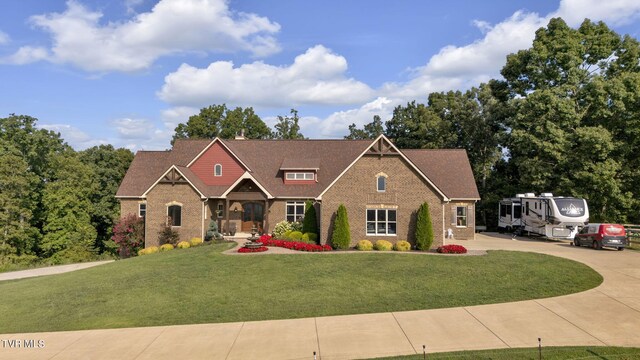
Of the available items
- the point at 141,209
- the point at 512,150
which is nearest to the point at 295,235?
the point at 141,209

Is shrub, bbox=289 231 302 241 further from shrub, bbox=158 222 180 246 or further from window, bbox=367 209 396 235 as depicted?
shrub, bbox=158 222 180 246

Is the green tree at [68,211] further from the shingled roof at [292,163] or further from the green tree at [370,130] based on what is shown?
the green tree at [370,130]

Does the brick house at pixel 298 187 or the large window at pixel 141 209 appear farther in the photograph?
the large window at pixel 141 209

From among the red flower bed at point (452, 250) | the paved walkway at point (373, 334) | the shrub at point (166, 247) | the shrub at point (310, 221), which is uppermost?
the shrub at point (310, 221)

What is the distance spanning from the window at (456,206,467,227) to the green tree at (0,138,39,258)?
127 feet

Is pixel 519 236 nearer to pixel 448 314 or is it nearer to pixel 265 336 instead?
pixel 448 314

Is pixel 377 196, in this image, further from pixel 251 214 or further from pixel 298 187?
pixel 251 214

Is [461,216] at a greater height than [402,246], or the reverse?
[461,216]

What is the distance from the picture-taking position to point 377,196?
2734cm

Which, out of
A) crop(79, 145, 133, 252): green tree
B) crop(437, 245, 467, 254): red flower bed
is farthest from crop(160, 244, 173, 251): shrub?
crop(437, 245, 467, 254): red flower bed

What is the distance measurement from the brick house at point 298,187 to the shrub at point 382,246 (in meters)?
1.00

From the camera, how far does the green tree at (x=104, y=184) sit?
45750 mm

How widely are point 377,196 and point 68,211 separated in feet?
106

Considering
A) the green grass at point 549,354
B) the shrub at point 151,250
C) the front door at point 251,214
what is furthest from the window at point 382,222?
the green grass at point 549,354
